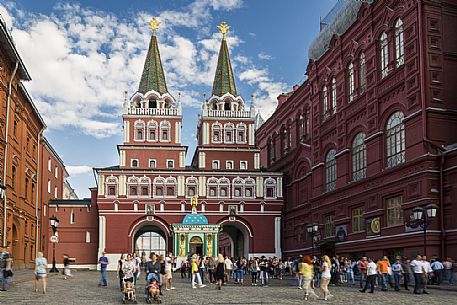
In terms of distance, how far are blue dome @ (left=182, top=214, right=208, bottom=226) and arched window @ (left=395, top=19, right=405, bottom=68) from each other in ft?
84.2

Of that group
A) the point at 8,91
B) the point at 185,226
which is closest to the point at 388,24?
the point at 8,91

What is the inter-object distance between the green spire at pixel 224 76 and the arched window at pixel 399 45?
31794 mm

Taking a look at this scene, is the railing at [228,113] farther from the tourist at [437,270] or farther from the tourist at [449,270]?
the tourist at [437,270]

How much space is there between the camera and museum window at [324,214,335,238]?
153 ft

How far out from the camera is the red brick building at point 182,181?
2382 inches

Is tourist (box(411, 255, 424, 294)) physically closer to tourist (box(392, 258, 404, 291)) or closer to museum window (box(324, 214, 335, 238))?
→ tourist (box(392, 258, 404, 291))

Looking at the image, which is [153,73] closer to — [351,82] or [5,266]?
[351,82]

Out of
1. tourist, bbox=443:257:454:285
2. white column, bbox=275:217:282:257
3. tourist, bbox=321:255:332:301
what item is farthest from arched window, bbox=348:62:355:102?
tourist, bbox=321:255:332:301

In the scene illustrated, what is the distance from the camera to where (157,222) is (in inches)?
2410

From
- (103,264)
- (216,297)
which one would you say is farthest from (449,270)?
(103,264)

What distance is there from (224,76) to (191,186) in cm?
1378

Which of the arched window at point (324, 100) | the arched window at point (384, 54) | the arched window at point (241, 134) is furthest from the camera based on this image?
the arched window at point (241, 134)

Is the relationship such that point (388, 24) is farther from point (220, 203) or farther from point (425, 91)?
point (220, 203)

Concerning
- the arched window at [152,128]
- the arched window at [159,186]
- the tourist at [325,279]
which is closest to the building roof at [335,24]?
the arched window at [159,186]
